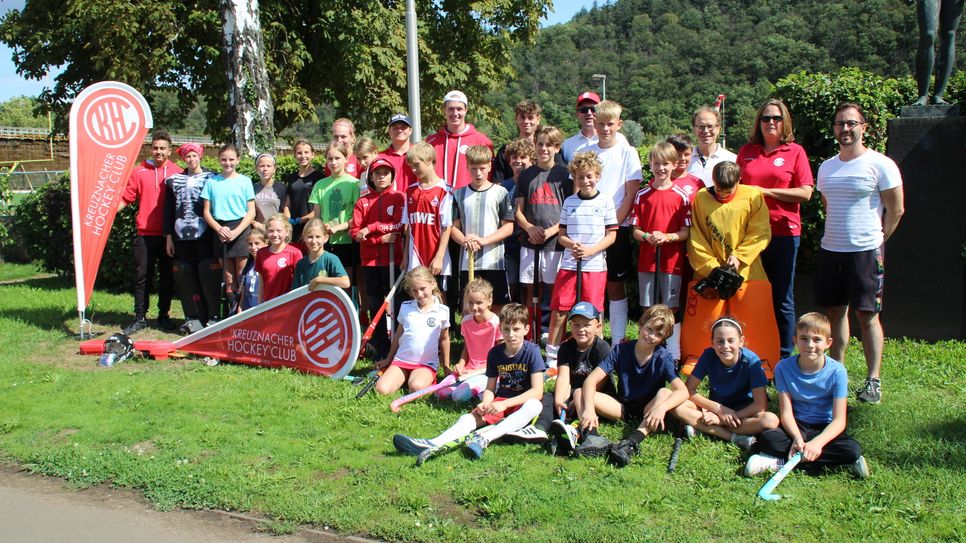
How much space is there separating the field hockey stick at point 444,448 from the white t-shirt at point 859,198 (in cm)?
291

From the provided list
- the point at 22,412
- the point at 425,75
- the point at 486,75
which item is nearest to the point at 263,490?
the point at 22,412

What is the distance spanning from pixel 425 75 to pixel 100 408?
16.1 meters

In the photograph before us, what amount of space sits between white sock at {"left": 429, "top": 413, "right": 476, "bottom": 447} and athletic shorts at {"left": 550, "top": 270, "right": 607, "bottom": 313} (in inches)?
59.3

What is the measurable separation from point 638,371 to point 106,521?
3.29 m

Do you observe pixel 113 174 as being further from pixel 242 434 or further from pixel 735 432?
pixel 735 432

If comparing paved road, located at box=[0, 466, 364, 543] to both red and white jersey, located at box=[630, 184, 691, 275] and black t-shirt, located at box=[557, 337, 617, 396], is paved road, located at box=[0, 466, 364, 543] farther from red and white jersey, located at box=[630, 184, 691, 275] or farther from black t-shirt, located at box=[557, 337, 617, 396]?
red and white jersey, located at box=[630, 184, 691, 275]

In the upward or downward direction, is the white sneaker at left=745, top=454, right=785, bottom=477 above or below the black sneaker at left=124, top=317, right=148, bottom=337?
below

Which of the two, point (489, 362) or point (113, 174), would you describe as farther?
point (113, 174)

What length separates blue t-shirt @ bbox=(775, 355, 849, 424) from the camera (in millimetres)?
4695

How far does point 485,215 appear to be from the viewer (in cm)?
675

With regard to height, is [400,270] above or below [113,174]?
below

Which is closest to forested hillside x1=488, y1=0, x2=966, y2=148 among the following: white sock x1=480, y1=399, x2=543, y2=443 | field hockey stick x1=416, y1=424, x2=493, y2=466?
white sock x1=480, y1=399, x2=543, y2=443

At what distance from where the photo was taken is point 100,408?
6027 mm

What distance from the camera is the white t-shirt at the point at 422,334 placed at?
6.30 metres
